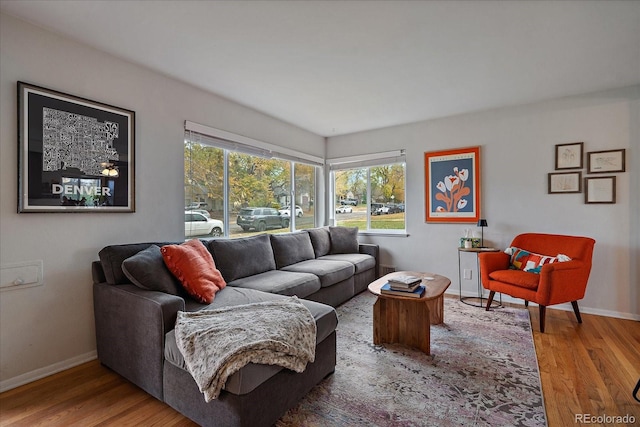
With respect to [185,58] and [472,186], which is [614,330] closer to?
[472,186]

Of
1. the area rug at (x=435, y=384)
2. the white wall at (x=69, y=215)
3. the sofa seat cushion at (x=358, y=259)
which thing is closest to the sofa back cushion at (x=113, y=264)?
the white wall at (x=69, y=215)

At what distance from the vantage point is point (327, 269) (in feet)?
10.8

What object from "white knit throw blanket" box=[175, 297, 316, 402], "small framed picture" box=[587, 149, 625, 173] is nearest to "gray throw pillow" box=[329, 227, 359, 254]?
"white knit throw blanket" box=[175, 297, 316, 402]

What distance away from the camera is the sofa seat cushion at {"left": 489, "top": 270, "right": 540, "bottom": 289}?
9.34 feet

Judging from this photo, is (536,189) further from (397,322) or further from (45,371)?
(45,371)

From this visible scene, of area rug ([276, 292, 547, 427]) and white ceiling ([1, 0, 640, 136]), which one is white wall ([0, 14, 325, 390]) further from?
area rug ([276, 292, 547, 427])

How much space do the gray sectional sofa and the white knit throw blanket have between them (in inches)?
2.3

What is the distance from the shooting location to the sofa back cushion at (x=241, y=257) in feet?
9.24

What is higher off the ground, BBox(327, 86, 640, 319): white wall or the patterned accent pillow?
BBox(327, 86, 640, 319): white wall

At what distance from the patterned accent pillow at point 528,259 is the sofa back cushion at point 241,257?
8.84ft

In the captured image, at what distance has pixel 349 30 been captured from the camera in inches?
81.9

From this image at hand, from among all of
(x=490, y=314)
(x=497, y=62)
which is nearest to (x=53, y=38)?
(x=497, y=62)

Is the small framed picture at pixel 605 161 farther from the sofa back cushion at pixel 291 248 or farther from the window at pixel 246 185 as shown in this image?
the window at pixel 246 185

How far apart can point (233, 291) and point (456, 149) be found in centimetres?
338
